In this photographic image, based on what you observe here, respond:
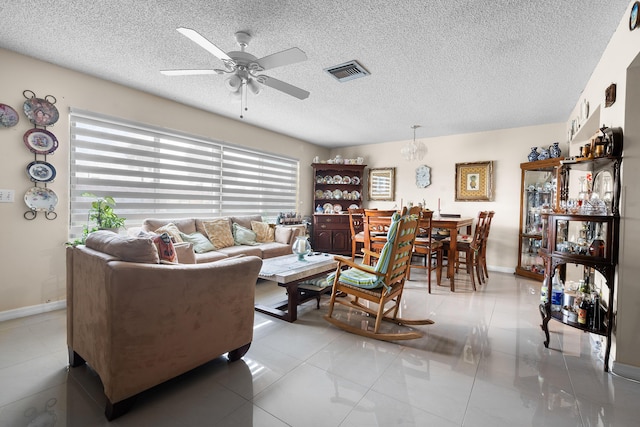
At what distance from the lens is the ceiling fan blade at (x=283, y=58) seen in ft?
6.64

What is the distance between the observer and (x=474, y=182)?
17.1ft

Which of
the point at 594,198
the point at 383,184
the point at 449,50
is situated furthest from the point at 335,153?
the point at 594,198

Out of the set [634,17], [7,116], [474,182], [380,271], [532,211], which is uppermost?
[634,17]

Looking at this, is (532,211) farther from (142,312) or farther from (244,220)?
(142,312)

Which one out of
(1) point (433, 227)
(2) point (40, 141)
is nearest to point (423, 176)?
(1) point (433, 227)

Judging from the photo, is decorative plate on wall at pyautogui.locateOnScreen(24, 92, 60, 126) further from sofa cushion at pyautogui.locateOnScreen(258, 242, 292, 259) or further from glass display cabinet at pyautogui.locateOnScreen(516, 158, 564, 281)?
glass display cabinet at pyautogui.locateOnScreen(516, 158, 564, 281)

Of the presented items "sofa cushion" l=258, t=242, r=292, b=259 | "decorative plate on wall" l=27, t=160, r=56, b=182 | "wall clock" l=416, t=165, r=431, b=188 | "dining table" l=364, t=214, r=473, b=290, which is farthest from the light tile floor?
"wall clock" l=416, t=165, r=431, b=188

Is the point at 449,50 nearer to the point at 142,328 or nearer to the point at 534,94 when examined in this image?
the point at 534,94

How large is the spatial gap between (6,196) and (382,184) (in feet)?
18.1

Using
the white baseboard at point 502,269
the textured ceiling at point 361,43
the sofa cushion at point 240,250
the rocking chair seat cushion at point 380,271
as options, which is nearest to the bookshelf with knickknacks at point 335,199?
the sofa cushion at point 240,250

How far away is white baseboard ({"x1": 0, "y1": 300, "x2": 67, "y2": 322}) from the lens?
105 inches

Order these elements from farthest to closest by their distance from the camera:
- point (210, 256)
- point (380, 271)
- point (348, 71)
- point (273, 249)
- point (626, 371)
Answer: point (273, 249)
point (210, 256)
point (348, 71)
point (380, 271)
point (626, 371)

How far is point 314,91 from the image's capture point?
138 inches

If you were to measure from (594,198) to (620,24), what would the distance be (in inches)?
49.0
